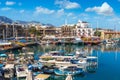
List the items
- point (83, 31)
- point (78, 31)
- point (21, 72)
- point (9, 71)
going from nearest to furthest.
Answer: point (21, 72)
point (9, 71)
point (78, 31)
point (83, 31)

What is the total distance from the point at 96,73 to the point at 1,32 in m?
62.5

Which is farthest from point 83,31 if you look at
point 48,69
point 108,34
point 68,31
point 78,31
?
point 48,69

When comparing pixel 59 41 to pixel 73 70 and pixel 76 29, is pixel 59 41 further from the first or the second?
pixel 73 70

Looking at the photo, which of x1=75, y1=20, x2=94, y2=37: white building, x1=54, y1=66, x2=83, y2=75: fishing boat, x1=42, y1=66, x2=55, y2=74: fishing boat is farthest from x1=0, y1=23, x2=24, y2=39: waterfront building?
x1=54, y1=66, x2=83, y2=75: fishing boat

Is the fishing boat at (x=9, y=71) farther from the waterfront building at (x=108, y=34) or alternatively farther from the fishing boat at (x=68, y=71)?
the waterfront building at (x=108, y=34)

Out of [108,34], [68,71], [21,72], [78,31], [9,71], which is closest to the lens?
[21,72]

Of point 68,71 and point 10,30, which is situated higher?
point 10,30

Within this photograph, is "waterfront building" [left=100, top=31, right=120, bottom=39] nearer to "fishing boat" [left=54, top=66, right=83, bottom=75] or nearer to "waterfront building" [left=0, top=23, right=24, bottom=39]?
"waterfront building" [left=0, top=23, right=24, bottom=39]

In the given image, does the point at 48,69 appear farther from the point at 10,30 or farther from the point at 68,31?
the point at 68,31

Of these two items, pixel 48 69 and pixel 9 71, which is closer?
pixel 9 71

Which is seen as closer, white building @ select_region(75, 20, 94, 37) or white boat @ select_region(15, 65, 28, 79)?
white boat @ select_region(15, 65, 28, 79)

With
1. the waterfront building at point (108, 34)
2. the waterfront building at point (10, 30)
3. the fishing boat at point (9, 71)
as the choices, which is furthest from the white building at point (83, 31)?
the fishing boat at point (9, 71)

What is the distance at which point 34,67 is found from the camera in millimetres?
27422

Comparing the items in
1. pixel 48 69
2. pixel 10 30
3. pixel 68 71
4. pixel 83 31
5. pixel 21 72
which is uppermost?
pixel 10 30
